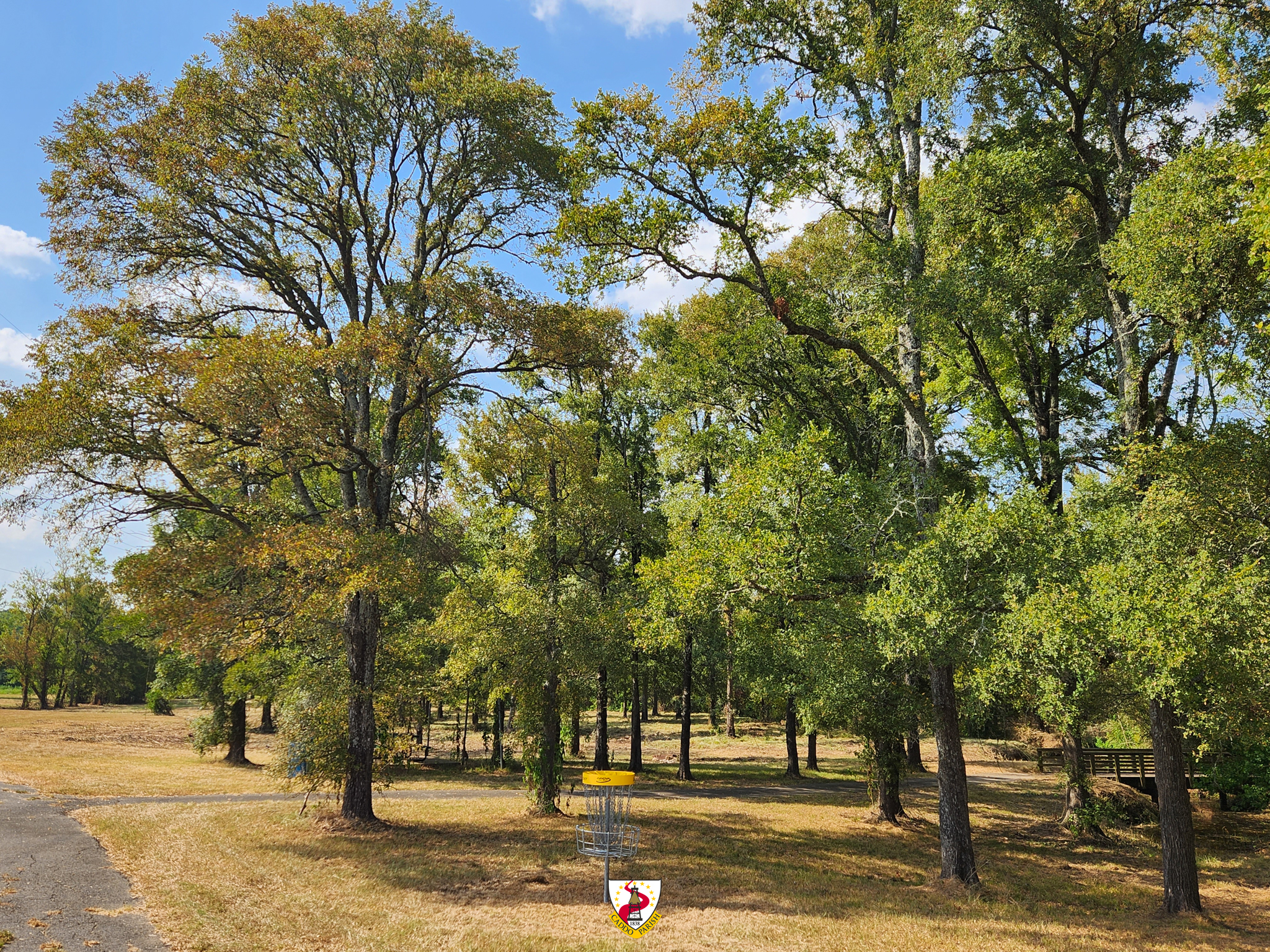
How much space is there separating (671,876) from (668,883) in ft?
1.82

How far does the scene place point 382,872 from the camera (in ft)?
40.0

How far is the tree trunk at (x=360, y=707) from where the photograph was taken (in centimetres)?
1579

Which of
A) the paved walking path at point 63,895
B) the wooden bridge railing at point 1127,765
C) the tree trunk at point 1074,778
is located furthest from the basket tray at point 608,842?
the wooden bridge railing at point 1127,765

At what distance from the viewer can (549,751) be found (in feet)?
60.3

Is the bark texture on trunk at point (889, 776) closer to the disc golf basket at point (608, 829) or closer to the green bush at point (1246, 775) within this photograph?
the disc golf basket at point (608, 829)

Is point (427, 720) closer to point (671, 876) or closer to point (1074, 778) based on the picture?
point (671, 876)

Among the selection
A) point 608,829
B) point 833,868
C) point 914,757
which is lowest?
point 914,757

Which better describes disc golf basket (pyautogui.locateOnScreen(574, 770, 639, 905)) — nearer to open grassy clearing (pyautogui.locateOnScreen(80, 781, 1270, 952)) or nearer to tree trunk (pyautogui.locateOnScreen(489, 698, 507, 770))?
open grassy clearing (pyautogui.locateOnScreen(80, 781, 1270, 952))

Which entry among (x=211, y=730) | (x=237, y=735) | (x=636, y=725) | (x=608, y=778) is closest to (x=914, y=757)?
(x=636, y=725)

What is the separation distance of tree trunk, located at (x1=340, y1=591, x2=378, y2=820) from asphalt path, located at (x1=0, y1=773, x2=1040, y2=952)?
176 inches

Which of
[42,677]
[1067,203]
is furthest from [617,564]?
[42,677]

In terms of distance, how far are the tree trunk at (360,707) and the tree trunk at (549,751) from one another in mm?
4261

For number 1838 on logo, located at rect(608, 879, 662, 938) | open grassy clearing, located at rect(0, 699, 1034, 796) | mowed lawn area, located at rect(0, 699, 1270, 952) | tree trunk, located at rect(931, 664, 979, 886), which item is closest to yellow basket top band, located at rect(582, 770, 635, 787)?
number 1838 on logo, located at rect(608, 879, 662, 938)

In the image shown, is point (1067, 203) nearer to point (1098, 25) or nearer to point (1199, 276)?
point (1098, 25)
